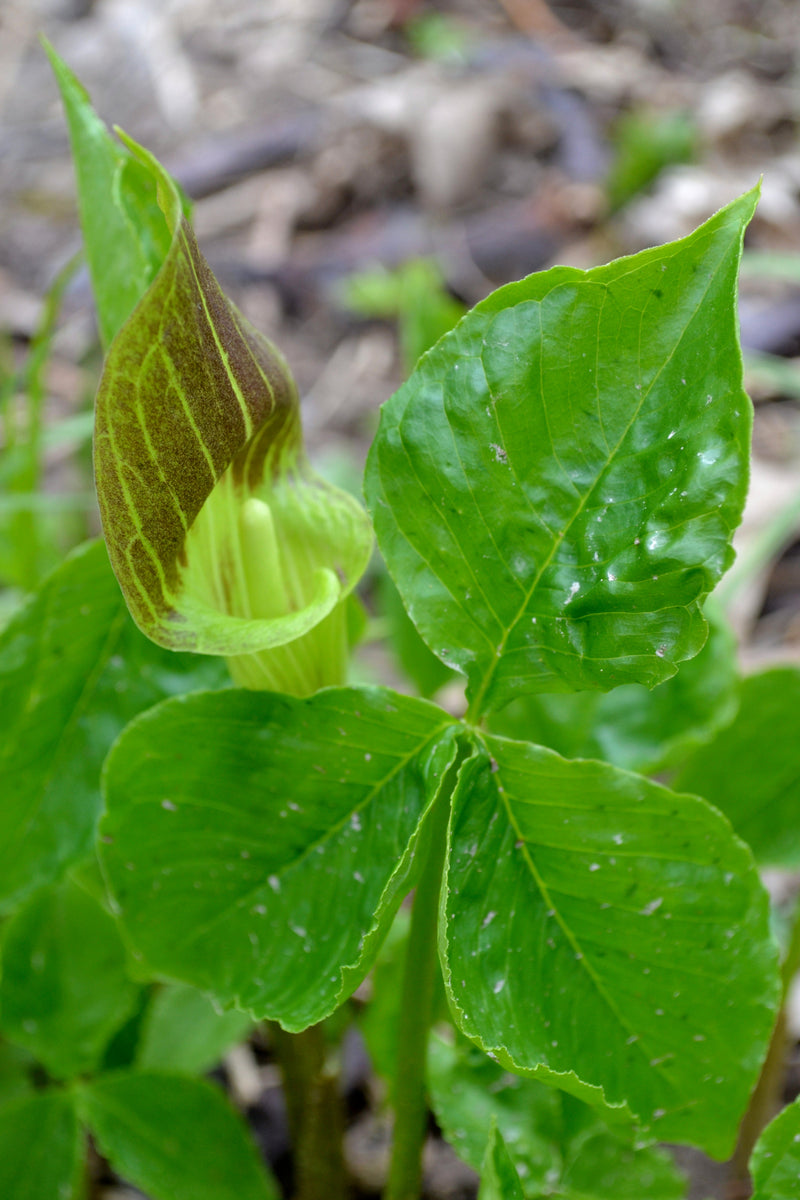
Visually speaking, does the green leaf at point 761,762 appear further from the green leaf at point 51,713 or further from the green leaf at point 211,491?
the green leaf at point 51,713

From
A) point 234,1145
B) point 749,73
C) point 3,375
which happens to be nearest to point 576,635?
point 234,1145

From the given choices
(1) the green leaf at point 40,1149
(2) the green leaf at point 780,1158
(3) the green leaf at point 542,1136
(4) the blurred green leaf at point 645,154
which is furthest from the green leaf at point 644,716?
(4) the blurred green leaf at point 645,154

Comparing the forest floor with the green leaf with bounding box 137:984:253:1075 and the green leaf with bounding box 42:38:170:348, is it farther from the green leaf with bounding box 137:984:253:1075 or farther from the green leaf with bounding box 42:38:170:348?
the green leaf with bounding box 42:38:170:348

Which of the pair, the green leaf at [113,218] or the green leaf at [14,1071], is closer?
the green leaf at [113,218]

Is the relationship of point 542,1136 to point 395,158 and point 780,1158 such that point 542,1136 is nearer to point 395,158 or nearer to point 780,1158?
point 780,1158

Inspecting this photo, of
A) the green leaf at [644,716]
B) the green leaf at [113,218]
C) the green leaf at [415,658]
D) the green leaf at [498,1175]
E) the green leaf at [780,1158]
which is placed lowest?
the green leaf at [415,658]

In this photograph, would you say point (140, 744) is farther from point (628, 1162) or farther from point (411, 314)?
point (411, 314)
